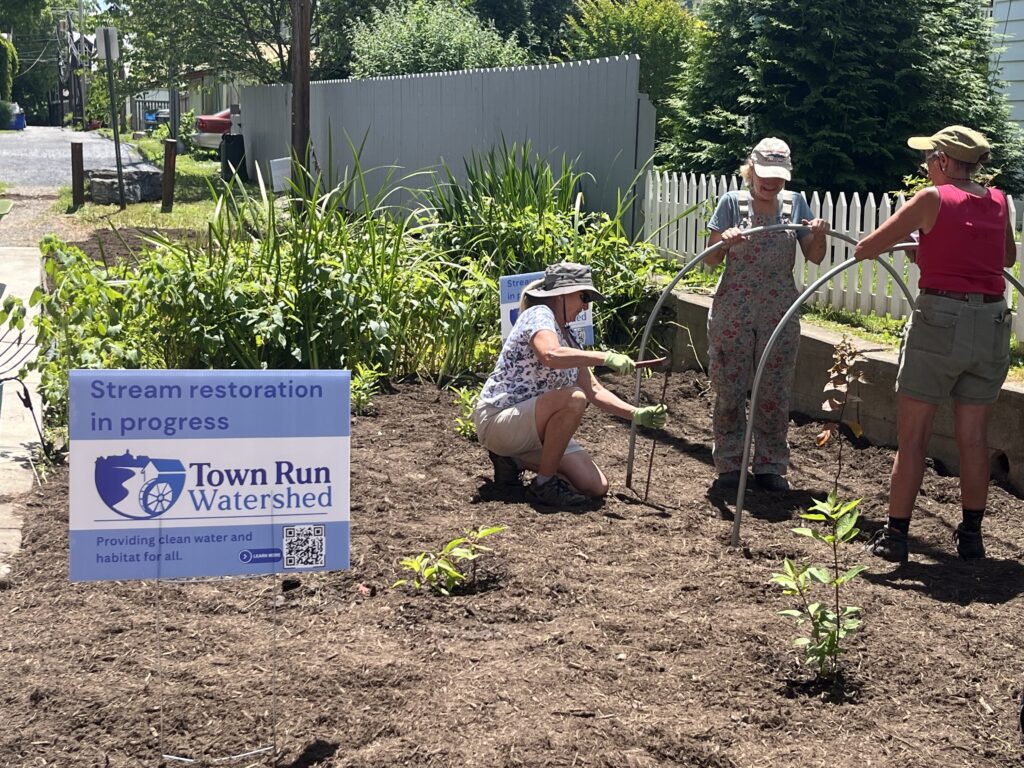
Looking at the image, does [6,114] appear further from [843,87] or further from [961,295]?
[961,295]

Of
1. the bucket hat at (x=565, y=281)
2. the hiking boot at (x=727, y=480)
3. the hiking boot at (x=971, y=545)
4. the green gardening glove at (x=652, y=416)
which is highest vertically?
the bucket hat at (x=565, y=281)

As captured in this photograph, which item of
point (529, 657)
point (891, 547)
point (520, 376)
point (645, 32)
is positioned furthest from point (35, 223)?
point (529, 657)

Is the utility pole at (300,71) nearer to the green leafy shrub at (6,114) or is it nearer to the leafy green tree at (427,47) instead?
the leafy green tree at (427,47)

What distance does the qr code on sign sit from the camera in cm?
333

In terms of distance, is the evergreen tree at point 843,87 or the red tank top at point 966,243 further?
the evergreen tree at point 843,87

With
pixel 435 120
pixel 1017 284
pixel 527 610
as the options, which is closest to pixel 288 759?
pixel 527 610

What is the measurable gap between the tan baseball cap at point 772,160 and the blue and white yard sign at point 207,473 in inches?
107

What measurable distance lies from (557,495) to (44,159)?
31.8 m

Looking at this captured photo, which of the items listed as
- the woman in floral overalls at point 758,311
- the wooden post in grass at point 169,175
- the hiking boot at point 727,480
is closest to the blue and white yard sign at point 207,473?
the woman in floral overalls at point 758,311

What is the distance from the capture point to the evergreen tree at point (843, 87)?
39.3 ft

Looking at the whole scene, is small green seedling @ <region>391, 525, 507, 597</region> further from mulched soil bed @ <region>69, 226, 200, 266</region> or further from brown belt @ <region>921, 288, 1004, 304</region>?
mulched soil bed @ <region>69, 226, 200, 266</region>

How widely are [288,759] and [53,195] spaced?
21.3m

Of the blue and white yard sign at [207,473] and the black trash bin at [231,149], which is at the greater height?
the blue and white yard sign at [207,473]

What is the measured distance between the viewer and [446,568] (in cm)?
432
